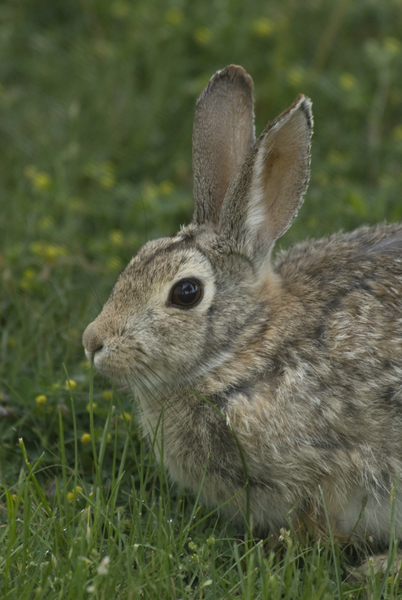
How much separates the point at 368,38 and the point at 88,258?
3900 mm

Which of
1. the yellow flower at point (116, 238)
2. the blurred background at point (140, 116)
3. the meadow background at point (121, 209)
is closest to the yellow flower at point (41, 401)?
the meadow background at point (121, 209)

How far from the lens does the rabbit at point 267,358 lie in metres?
3.73

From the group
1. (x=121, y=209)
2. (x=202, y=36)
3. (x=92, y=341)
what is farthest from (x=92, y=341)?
(x=202, y=36)

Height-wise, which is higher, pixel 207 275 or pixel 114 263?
pixel 114 263

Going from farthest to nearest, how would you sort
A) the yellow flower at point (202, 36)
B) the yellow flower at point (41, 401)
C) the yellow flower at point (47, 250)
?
the yellow flower at point (202, 36) < the yellow flower at point (47, 250) < the yellow flower at point (41, 401)

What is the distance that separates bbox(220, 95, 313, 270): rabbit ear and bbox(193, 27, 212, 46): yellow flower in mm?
3713

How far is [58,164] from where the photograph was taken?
6328mm

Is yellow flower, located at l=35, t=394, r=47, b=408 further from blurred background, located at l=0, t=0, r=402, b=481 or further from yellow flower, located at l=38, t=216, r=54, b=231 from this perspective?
yellow flower, located at l=38, t=216, r=54, b=231

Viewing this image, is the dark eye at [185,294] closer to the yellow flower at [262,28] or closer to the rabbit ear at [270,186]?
the rabbit ear at [270,186]

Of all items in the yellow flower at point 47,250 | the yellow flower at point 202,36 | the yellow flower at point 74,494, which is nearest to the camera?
the yellow flower at point 74,494

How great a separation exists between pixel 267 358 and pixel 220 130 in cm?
132

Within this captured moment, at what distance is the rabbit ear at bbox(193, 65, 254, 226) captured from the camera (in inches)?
171

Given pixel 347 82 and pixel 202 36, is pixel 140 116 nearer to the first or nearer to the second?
pixel 202 36

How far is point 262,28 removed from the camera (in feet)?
24.2
